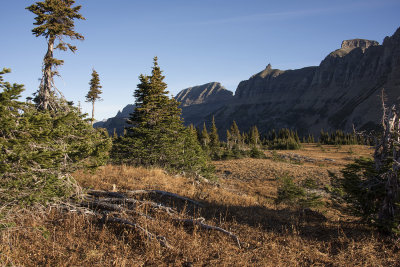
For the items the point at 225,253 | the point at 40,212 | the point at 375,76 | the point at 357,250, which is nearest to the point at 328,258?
the point at 357,250

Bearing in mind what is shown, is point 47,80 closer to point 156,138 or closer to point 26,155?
point 26,155

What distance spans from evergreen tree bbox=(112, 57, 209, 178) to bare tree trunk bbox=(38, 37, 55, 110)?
24.9 feet

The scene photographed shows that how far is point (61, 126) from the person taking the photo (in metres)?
5.06

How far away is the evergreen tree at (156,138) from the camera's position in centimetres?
1703

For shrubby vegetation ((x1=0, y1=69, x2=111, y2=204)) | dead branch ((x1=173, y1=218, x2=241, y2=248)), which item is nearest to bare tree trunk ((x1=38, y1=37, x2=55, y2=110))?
shrubby vegetation ((x1=0, y1=69, x2=111, y2=204))

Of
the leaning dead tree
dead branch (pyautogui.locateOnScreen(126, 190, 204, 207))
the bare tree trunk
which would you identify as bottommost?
dead branch (pyautogui.locateOnScreen(126, 190, 204, 207))

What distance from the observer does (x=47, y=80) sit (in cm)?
929

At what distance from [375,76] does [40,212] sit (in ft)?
851

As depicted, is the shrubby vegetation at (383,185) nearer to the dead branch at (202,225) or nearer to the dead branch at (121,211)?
the dead branch at (202,225)

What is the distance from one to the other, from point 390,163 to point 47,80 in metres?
12.7

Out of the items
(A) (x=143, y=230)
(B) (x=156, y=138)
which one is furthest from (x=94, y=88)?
(A) (x=143, y=230)

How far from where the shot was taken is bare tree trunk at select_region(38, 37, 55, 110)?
8.49m

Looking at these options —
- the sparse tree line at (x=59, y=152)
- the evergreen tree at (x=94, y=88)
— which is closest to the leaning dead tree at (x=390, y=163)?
the sparse tree line at (x=59, y=152)

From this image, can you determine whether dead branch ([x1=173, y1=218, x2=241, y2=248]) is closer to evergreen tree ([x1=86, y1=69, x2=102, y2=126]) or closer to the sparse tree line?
the sparse tree line
